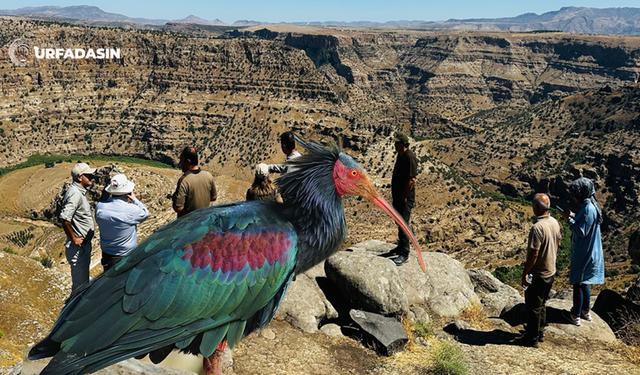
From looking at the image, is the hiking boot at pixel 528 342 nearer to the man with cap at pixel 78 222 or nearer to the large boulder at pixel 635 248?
the large boulder at pixel 635 248

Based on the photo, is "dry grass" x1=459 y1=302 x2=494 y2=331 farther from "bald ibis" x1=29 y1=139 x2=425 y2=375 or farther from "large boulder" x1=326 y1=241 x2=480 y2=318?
"bald ibis" x1=29 y1=139 x2=425 y2=375

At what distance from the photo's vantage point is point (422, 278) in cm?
1016

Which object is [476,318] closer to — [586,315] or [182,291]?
[586,315]

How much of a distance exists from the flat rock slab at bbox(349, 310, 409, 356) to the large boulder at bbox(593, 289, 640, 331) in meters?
4.98

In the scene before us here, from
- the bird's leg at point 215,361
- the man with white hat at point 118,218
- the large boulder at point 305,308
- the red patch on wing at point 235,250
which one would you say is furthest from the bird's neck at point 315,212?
the large boulder at point 305,308

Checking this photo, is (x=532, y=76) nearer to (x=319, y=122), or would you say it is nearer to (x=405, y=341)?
(x=319, y=122)

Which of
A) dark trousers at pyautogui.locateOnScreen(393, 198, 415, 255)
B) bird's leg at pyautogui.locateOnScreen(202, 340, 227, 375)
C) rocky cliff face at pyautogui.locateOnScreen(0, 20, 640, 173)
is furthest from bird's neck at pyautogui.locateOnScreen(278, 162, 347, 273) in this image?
rocky cliff face at pyautogui.locateOnScreen(0, 20, 640, 173)

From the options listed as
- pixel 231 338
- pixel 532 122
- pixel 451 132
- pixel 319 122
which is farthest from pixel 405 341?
pixel 451 132

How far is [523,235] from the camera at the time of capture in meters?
43.3

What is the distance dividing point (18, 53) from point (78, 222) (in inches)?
4602

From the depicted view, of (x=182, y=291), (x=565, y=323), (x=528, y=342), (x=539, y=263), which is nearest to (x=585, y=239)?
(x=539, y=263)

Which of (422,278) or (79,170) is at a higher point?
(79,170)

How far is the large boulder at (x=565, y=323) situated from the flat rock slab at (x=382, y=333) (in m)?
3.22

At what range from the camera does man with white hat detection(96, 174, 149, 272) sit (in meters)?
6.05
